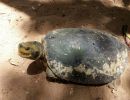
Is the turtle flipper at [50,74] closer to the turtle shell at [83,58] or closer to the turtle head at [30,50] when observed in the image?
the turtle shell at [83,58]

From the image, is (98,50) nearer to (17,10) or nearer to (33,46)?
(33,46)

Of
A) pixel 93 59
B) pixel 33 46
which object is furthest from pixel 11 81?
pixel 93 59

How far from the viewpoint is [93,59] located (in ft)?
8.34

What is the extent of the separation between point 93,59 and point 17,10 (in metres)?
1.50

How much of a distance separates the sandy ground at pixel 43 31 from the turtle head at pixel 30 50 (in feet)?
0.66

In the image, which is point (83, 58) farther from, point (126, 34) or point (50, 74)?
point (126, 34)

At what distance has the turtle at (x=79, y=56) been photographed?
2531 mm

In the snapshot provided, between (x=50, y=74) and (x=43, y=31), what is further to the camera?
(x=43, y=31)

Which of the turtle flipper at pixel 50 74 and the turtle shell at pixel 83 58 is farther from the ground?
the turtle shell at pixel 83 58

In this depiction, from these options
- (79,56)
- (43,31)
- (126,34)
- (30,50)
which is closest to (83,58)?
(79,56)

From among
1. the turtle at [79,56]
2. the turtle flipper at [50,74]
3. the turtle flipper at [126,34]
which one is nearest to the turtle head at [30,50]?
the turtle at [79,56]

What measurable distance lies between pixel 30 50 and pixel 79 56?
0.48m

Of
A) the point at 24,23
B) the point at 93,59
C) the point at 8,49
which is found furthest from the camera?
the point at 24,23

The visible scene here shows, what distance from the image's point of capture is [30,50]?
2.60 metres
